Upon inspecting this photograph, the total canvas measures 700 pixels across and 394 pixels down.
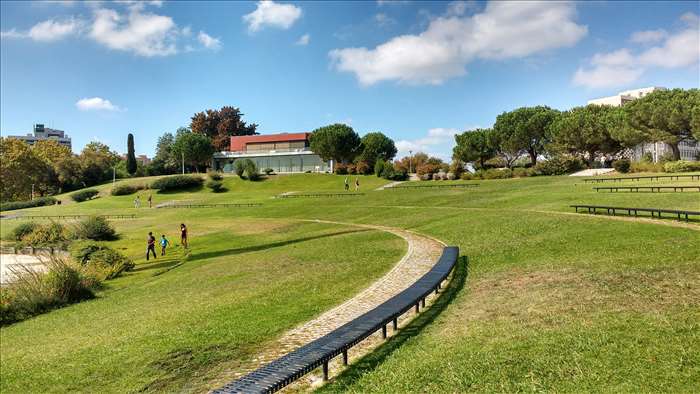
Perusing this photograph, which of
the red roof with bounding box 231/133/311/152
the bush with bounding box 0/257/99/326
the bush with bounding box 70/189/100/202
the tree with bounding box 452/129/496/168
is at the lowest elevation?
the bush with bounding box 0/257/99/326

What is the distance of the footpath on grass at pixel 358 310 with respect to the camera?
9234mm

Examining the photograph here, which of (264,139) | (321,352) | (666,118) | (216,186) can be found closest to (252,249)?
(321,352)

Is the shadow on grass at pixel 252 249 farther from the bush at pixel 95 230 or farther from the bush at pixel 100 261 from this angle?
the bush at pixel 95 230

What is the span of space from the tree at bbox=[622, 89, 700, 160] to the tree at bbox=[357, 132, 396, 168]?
154ft

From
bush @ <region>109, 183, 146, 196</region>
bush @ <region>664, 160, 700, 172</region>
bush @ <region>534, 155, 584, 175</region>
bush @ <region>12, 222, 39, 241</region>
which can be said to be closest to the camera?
bush @ <region>12, 222, 39, 241</region>

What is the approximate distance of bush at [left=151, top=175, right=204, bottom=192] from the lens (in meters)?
80.2

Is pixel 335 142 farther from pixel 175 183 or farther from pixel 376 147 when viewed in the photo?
pixel 175 183

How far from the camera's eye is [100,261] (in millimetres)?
24281

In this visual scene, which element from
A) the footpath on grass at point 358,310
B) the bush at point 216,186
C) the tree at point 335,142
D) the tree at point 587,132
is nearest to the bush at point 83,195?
the bush at point 216,186

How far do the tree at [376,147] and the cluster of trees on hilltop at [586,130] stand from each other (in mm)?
17986

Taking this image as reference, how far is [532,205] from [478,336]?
23911 millimetres

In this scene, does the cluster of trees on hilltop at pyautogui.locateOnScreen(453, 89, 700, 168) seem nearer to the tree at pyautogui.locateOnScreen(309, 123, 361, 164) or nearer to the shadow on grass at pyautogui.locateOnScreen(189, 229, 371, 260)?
the tree at pyautogui.locateOnScreen(309, 123, 361, 164)

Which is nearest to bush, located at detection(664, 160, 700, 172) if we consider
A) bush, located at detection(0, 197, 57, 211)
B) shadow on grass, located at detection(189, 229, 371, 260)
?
shadow on grass, located at detection(189, 229, 371, 260)

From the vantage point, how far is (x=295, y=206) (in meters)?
46.2
